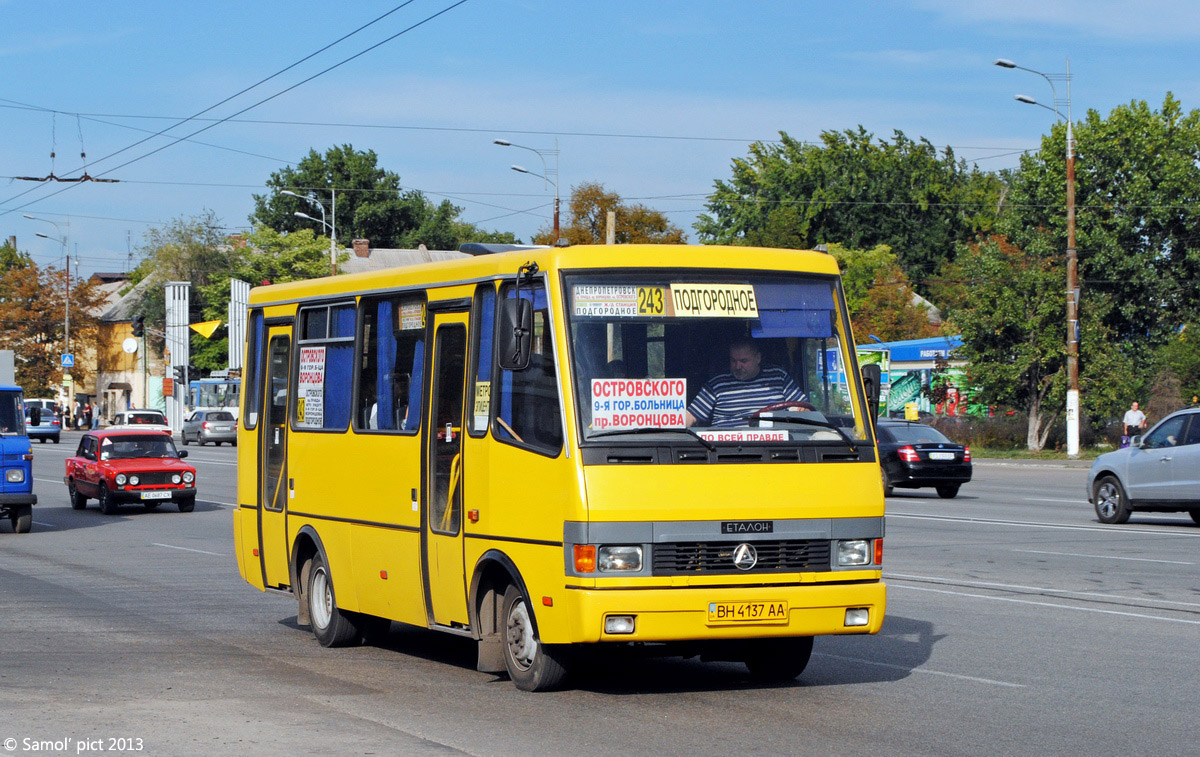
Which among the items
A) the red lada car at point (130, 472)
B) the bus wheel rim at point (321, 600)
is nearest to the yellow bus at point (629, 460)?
the bus wheel rim at point (321, 600)

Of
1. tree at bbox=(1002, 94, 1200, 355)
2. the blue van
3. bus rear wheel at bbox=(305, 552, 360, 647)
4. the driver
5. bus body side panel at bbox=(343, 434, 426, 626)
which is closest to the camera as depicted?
the driver

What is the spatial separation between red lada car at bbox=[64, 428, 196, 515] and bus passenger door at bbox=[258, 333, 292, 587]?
53.9 ft

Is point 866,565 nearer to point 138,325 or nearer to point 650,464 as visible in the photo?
point 650,464

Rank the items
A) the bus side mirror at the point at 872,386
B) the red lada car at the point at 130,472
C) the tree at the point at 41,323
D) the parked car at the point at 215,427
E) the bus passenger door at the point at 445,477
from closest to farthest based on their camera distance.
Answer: the bus side mirror at the point at 872,386
the bus passenger door at the point at 445,477
the red lada car at the point at 130,472
the parked car at the point at 215,427
the tree at the point at 41,323

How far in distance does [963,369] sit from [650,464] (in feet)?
145

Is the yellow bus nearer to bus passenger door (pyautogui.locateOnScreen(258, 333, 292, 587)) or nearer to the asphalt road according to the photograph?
the asphalt road

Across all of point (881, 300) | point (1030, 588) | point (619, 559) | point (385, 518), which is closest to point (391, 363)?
point (385, 518)

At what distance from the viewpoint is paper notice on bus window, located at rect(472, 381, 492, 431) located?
30.2ft

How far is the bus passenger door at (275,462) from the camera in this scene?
1202 centimetres

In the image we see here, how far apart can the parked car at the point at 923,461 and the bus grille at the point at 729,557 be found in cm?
2091

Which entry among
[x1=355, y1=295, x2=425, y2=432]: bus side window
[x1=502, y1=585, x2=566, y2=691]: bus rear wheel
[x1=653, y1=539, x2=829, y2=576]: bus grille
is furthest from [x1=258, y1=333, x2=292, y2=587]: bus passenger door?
[x1=653, y1=539, x2=829, y2=576]: bus grille

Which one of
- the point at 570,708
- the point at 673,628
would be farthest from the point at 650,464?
the point at 570,708

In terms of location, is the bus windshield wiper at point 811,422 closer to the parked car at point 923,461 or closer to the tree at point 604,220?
the parked car at point 923,461

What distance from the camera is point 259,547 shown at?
1252 centimetres
